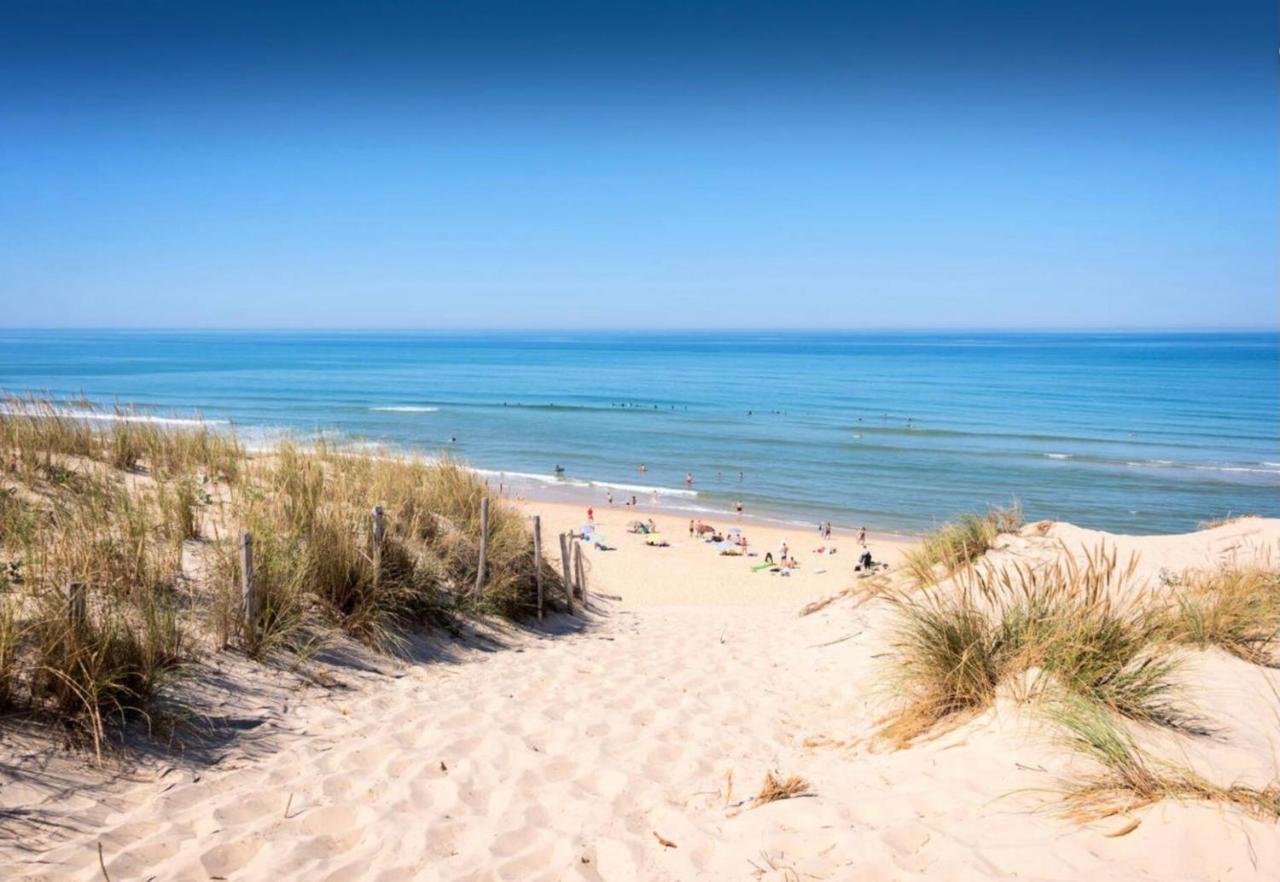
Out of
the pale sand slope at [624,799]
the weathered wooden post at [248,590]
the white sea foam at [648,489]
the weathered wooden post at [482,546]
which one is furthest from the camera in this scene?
the white sea foam at [648,489]

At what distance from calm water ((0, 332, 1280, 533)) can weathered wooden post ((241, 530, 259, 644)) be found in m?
6.91

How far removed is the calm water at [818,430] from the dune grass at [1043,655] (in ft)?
31.8

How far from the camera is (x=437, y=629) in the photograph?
795 cm

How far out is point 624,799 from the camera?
4707 mm

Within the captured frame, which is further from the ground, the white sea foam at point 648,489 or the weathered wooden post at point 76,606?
the weathered wooden post at point 76,606

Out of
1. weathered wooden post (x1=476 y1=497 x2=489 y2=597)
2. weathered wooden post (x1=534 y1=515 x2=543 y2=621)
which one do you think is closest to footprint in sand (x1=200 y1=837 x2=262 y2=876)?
weathered wooden post (x1=476 y1=497 x2=489 y2=597)

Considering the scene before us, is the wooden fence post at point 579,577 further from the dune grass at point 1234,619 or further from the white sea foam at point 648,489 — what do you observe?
the white sea foam at point 648,489

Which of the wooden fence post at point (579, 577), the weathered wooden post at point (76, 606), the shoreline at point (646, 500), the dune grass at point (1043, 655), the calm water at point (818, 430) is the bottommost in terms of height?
the shoreline at point (646, 500)

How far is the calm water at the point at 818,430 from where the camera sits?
27.2 meters

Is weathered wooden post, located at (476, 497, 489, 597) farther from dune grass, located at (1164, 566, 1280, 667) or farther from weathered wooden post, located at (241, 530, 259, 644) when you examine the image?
dune grass, located at (1164, 566, 1280, 667)

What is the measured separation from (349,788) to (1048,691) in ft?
13.7

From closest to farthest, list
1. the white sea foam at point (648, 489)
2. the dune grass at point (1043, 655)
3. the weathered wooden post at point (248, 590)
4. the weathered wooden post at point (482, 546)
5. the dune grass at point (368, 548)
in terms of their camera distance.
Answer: the dune grass at point (1043, 655) < the weathered wooden post at point (248, 590) < the dune grass at point (368, 548) < the weathered wooden post at point (482, 546) < the white sea foam at point (648, 489)

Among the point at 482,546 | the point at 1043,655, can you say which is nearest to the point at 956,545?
the point at 1043,655

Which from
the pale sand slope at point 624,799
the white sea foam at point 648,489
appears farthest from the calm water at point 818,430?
the pale sand slope at point 624,799
